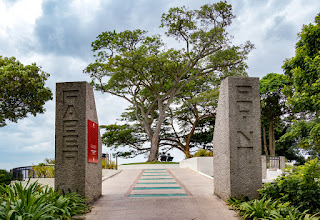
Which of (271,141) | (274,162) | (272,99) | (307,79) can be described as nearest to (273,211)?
(307,79)

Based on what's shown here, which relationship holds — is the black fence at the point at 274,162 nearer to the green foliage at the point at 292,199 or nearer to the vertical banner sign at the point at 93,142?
the green foliage at the point at 292,199

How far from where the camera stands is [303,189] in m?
5.72

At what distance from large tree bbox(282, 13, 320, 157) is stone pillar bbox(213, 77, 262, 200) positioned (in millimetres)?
7806

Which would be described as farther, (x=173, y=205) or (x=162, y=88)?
(x=162, y=88)

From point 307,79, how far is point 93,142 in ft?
36.8

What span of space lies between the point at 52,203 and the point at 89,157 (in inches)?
73.8

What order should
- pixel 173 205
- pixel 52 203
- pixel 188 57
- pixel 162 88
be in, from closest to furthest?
pixel 52 203 < pixel 173 205 < pixel 188 57 < pixel 162 88

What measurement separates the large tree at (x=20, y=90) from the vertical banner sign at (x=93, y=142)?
36.9 ft

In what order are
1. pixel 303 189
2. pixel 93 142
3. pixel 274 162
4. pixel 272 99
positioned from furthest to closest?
1. pixel 272 99
2. pixel 274 162
3. pixel 93 142
4. pixel 303 189

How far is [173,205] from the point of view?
6.60 meters

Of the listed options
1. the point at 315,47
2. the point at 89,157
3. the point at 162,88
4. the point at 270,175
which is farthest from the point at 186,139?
the point at 89,157

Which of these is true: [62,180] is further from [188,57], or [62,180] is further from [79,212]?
[188,57]

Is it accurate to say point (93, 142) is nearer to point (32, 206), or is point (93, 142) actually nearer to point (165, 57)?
point (32, 206)

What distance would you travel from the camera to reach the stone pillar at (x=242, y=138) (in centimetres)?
662
